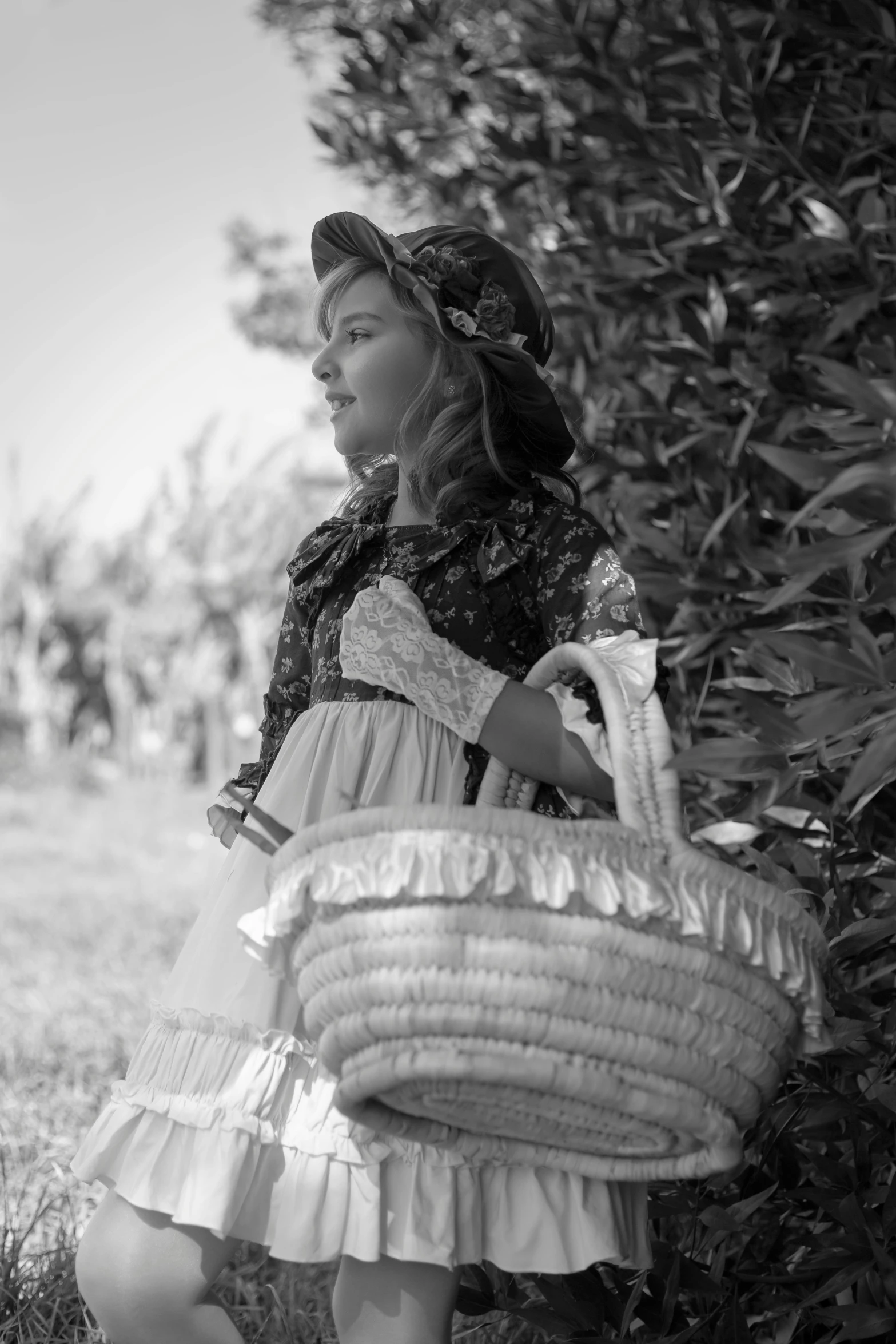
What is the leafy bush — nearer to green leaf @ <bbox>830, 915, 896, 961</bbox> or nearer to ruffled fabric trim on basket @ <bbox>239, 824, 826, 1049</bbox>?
green leaf @ <bbox>830, 915, 896, 961</bbox>

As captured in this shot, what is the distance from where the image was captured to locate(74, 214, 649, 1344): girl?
3.90ft

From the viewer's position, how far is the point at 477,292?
160cm

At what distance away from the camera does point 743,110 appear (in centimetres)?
206

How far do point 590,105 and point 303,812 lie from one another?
170 cm

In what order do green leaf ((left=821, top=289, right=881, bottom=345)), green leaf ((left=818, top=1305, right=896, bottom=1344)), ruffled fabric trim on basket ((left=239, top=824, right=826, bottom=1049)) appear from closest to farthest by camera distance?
ruffled fabric trim on basket ((left=239, top=824, right=826, bottom=1049)) → green leaf ((left=818, top=1305, right=896, bottom=1344)) → green leaf ((left=821, top=289, right=881, bottom=345))

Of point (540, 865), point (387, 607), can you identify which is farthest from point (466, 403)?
point (540, 865)

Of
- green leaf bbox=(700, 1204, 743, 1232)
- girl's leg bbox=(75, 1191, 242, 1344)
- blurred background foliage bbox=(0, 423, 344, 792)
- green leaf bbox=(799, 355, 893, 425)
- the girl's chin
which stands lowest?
girl's leg bbox=(75, 1191, 242, 1344)

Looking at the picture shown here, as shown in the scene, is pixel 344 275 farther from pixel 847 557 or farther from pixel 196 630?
pixel 196 630

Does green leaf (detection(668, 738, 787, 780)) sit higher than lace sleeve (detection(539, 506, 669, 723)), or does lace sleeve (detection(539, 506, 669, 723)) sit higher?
lace sleeve (detection(539, 506, 669, 723))

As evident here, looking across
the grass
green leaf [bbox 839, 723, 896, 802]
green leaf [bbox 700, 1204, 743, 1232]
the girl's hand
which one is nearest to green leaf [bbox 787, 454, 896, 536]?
green leaf [bbox 839, 723, 896, 802]

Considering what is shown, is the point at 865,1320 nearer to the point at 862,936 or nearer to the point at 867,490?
the point at 862,936

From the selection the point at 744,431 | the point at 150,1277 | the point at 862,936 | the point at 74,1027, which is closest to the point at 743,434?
the point at 744,431

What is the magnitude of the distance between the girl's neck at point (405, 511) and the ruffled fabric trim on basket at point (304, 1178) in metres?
0.66

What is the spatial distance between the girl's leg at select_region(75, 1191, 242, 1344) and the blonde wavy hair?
84 centimetres
